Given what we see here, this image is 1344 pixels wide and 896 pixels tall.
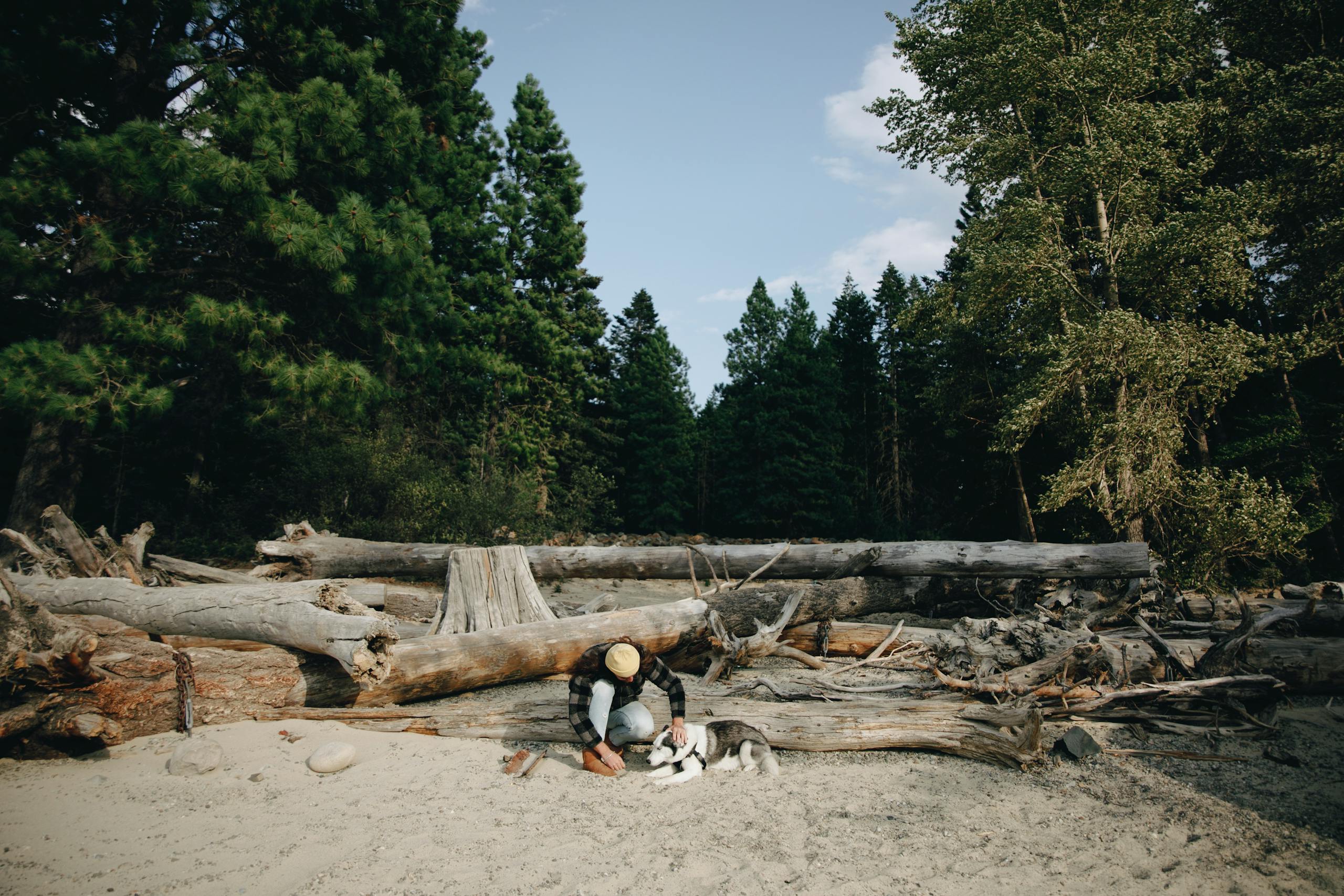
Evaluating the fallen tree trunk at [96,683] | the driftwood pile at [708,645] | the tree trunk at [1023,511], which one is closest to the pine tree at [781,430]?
the tree trunk at [1023,511]

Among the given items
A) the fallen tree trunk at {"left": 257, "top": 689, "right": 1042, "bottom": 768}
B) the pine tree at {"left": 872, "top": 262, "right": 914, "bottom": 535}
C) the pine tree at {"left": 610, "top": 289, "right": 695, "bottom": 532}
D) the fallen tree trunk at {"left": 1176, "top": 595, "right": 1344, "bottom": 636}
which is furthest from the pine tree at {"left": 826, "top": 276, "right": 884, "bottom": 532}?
the fallen tree trunk at {"left": 257, "top": 689, "right": 1042, "bottom": 768}

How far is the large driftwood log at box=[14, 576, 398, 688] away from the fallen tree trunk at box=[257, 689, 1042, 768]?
0.52 meters

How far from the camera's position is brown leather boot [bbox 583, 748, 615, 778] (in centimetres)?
428

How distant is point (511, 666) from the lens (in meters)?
5.98

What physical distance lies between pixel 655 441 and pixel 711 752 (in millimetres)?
29561

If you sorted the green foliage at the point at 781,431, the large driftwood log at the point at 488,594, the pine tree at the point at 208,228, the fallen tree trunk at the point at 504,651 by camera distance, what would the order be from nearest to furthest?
the fallen tree trunk at the point at 504,651, the large driftwood log at the point at 488,594, the pine tree at the point at 208,228, the green foliage at the point at 781,431

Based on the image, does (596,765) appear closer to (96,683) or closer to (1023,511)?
(96,683)

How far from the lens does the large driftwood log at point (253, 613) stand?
4938 mm

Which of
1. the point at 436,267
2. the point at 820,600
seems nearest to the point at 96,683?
the point at 820,600

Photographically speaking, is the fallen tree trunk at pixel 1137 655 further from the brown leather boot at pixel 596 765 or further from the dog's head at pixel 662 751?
the brown leather boot at pixel 596 765

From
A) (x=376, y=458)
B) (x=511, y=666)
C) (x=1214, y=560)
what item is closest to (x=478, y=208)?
(x=376, y=458)

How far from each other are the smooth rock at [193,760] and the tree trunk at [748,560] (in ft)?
13.4

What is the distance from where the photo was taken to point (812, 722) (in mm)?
4836

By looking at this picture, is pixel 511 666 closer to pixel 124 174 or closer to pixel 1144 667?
pixel 1144 667
